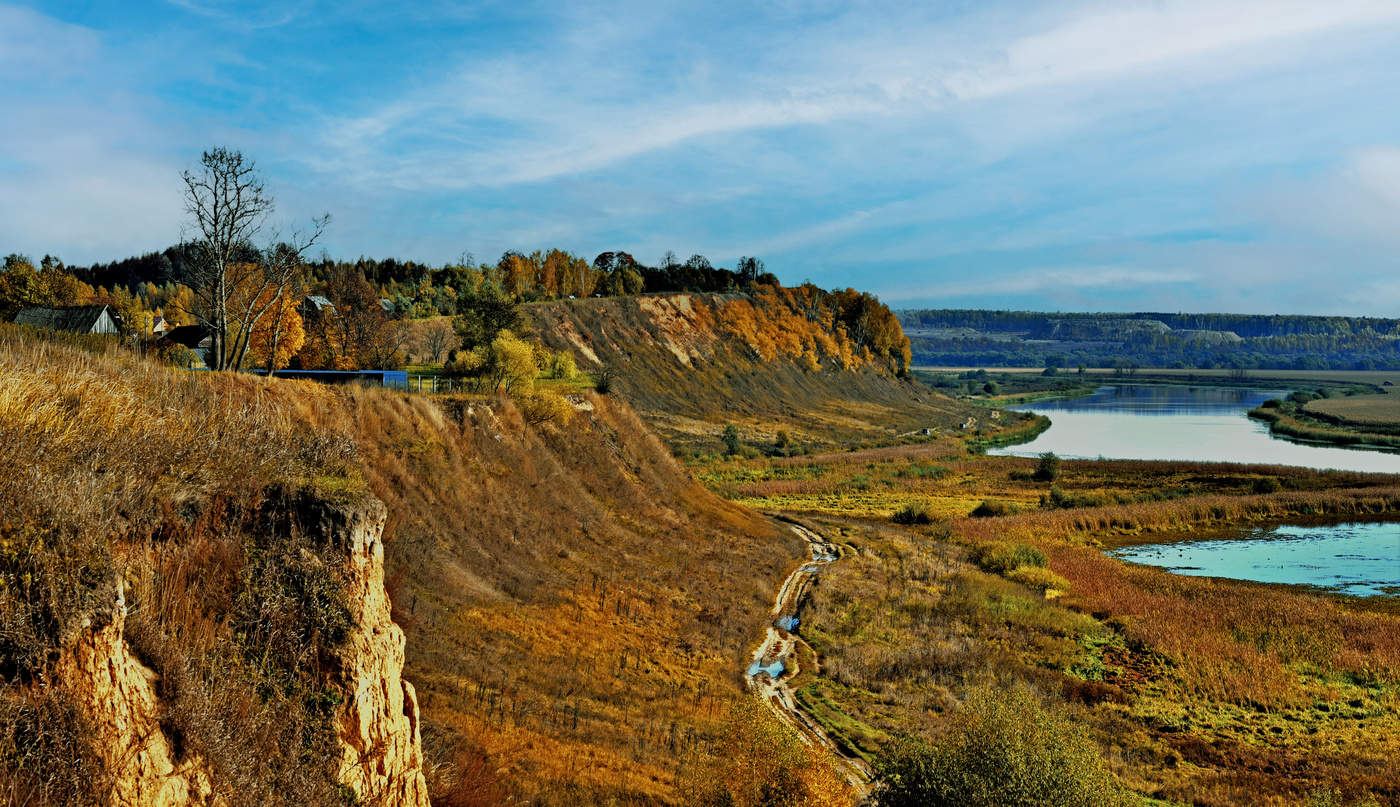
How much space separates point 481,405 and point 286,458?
19.8 meters

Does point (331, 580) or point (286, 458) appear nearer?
point (331, 580)

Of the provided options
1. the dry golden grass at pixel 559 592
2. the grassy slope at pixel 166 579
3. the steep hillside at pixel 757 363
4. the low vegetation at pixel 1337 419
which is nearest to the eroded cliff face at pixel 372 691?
the grassy slope at pixel 166 579

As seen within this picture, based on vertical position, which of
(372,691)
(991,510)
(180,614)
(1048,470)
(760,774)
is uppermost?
(180,614)

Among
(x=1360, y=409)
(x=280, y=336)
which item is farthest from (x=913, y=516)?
(x=1360, y=409)

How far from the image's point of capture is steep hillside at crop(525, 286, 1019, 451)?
90.8 m

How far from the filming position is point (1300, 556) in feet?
150

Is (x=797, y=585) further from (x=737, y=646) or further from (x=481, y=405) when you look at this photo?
(x=481, y=405)

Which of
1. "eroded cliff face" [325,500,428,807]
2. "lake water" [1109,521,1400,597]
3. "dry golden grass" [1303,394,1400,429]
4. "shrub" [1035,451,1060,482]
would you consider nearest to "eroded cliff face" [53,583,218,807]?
"eroded cliff face" [325,500,428,807]

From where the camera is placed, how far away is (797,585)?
113 ft

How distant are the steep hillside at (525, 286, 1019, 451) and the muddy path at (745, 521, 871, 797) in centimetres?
3598

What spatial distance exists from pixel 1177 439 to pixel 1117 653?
87.3m

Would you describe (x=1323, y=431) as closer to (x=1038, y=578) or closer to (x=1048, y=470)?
(x=1048, y=470)

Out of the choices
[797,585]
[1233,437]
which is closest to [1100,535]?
[797,585]

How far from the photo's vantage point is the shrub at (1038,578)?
121ft
